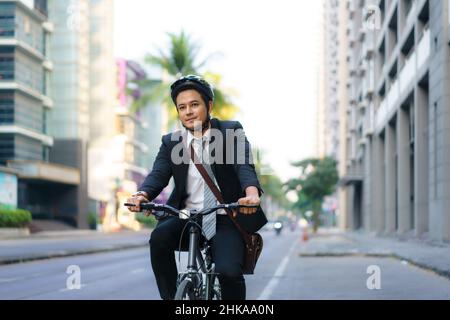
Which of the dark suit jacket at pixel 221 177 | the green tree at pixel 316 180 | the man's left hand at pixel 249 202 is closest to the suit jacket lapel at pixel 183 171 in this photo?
the dark suit jacket at pixel 221 177

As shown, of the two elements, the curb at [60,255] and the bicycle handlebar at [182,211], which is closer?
the bicycle handlebar at [182,211]

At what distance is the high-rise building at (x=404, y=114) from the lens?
77.7 ft

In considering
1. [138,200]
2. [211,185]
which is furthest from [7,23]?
[211,185]

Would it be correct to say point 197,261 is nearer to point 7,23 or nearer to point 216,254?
point 216,254

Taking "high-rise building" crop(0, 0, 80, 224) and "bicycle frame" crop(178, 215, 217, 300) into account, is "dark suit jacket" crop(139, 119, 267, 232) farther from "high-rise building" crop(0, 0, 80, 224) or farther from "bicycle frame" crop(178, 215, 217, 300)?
"high-rise building" crop(0, 0, 80, 224)

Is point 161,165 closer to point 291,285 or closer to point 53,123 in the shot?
point 291,285

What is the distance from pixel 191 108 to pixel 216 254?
89cm

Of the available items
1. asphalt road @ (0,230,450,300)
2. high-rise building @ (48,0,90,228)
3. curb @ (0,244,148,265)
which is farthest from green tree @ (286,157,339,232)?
asphalt road @ (0,230,450,300)

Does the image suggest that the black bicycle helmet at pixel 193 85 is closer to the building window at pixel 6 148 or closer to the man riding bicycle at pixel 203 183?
the man riding bicycle at pixel 203 183

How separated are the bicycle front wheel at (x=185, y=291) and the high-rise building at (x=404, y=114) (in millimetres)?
16813

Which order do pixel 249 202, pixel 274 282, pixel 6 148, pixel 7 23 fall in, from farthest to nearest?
pixel 7 23 < pixel 6 148 < pixel 274 282 < pixel 249 202

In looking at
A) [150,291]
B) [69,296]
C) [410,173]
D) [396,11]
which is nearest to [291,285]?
[150,291]

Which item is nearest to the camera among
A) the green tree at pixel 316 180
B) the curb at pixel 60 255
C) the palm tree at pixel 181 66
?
the curb at pixel 60 255

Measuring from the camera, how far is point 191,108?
177 inches
